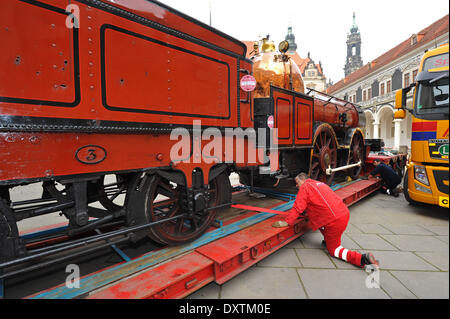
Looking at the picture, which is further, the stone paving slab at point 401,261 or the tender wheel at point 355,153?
the tender wheel at point 355,153

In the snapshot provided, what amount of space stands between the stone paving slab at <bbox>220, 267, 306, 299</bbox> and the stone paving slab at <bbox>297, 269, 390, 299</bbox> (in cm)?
12

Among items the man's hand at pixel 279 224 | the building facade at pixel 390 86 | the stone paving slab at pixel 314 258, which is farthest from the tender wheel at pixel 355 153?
the building facade at pixel 390 86

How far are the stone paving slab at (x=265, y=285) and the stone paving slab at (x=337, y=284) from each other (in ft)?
0.38

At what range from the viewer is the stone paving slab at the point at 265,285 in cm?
234

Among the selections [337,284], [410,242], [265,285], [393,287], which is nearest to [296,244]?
[337,284]

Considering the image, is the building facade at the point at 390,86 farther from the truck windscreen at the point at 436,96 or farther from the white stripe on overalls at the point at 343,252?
the white stripe on overalls at the point at 343,252

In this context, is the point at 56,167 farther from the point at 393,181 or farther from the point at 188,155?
the point at 393,181

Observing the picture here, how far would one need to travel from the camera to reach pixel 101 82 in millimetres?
1886

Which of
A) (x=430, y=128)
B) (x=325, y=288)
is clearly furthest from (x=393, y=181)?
(x=325, y=288)

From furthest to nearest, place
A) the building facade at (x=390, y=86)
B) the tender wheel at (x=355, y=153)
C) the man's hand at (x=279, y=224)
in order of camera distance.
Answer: the building facade at (x=390, y=86)
the tender wheel at (x=355, y=153)
the man's hand at (x=279, y=224)

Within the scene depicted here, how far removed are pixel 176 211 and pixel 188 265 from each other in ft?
2.71

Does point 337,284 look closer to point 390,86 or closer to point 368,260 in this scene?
point 368,260

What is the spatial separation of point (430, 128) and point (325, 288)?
2.64 m

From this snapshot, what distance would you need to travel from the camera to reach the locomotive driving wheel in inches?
216
